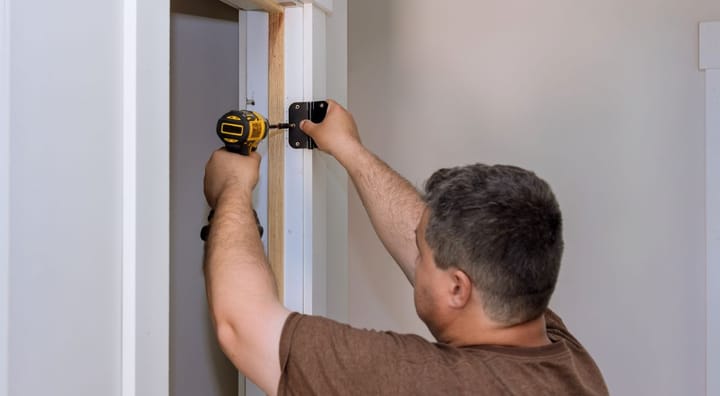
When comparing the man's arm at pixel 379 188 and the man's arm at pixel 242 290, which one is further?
the man's arm at pixel 379 188

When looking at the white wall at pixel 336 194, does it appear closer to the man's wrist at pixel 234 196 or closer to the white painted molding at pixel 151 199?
the man's wrist at pixel 234 196

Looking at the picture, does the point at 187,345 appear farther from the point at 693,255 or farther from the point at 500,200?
the point at 693,255

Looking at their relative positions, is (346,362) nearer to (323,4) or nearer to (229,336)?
(229,336)

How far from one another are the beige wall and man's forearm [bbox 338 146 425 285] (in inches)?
32.3

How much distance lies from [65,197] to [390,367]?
447 millimetres

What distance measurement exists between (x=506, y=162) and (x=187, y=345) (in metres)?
1.14

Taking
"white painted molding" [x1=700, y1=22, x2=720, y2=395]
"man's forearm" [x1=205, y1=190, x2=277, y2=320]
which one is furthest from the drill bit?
"white painted molding" [x1=700, y1=22, x2=720, y2=395]

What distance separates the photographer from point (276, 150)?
4.03 feet

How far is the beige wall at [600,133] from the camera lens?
189 cm

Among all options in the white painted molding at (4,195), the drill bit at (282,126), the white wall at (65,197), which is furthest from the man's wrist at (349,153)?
the white painted molding at (4,195)

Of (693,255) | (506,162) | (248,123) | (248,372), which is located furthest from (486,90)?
(248,372)

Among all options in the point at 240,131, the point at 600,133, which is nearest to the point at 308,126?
the point at 240,131

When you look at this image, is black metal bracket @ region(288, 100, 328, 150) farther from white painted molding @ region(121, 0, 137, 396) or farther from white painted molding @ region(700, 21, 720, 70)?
white painted molding @ region(700, 21, 720, 70)

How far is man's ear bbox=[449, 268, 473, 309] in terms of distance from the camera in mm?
895
